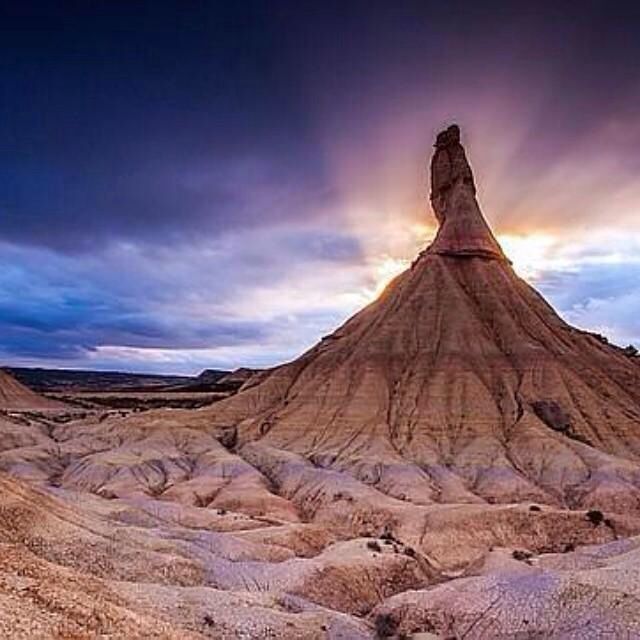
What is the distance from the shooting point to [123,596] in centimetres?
3369

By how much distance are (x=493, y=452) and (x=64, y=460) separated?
45.1m

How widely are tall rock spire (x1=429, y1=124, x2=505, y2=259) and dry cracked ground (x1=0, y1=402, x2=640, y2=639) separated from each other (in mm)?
43595

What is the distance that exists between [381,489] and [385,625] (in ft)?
130

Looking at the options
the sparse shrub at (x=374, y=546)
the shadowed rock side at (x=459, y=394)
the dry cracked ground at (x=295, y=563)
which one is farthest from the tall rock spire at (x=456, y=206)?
the sparse shrub at (x=374, y=546)

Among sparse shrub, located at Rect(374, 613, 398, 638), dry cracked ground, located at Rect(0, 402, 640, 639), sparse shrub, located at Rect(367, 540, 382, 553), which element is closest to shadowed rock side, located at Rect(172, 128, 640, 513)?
dry cracked ground, located at Rect(0, 402, 640, 639)

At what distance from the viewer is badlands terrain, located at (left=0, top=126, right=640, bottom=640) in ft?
121

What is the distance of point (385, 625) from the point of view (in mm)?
40688

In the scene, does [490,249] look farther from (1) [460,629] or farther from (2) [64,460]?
(1) [460,629]

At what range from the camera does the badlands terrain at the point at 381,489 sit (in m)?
36.8

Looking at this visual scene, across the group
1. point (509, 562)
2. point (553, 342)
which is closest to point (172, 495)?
point (509, 562)

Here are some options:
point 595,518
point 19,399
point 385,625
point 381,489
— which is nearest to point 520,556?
point 385,625

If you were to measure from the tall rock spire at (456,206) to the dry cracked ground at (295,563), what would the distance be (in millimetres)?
43595

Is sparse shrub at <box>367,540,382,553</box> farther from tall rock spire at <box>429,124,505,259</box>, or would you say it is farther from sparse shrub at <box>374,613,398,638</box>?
tall rock spire at <box>429,124,505,259</box>

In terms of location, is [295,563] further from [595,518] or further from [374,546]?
[595,518]
